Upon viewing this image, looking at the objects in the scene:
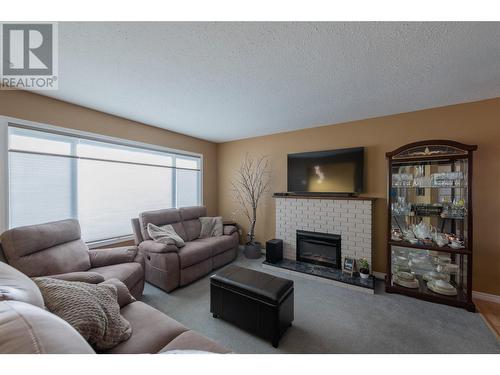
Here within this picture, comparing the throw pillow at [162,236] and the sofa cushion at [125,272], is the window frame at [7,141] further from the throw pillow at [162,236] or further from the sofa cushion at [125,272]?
the sofa cushion at [125,272]

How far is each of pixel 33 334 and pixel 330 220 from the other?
3.31m

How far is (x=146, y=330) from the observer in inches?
47.9

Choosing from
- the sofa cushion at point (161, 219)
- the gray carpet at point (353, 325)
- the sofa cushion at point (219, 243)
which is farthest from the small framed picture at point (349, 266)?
the sofa cushion at point (161, 219)

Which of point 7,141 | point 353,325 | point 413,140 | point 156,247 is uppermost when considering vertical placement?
point 413,140

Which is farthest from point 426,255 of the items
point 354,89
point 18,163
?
point 18,163

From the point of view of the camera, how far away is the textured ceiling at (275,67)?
4.35ft

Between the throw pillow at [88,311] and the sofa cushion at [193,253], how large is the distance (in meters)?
1.45

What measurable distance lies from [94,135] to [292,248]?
3.59 m

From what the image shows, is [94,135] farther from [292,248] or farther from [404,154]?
[404,154]

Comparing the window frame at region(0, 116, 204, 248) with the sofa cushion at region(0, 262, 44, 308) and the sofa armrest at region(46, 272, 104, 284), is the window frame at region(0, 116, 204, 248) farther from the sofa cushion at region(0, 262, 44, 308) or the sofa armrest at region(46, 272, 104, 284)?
the sofa cushion at region(0, 262, 44, 308)

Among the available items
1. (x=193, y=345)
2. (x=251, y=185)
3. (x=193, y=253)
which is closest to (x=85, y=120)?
(x=193, y=253)

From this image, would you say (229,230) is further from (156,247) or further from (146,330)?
(146,330)
